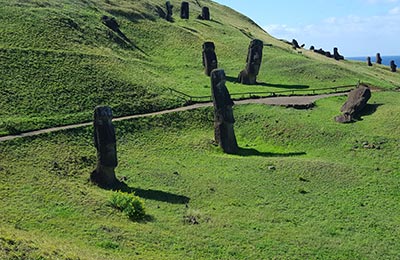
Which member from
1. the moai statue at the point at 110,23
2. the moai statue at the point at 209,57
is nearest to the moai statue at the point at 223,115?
the moai statue at the point at 209,57

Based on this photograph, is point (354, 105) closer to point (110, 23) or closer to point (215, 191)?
point (215, 191)

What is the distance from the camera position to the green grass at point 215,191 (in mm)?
25406

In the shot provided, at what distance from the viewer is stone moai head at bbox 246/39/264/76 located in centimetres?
6316

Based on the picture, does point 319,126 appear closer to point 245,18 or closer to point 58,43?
point 58,43

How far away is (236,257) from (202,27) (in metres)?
76.3

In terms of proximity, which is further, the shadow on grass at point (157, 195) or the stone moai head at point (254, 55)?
the stone moai head at point (254, 55)

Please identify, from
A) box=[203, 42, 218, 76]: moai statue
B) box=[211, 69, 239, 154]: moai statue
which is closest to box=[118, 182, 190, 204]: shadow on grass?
box=[211, 69, 239, 154]: moai statue

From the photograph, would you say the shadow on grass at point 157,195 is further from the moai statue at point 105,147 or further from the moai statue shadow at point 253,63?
the moai statue shadow at point 253,63

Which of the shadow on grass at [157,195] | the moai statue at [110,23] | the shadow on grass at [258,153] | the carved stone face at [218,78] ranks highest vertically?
the moai statue at [110,23]

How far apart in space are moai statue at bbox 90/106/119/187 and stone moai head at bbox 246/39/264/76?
32.8m

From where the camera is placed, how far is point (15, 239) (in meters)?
20.9

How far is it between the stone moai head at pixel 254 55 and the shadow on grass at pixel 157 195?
3372cm

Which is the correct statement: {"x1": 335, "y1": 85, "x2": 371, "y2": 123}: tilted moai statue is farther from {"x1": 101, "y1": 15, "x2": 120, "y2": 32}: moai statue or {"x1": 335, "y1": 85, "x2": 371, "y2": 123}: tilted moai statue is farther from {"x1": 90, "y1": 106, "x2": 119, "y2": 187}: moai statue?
{"x1": 101, "y1": 15, "x2": 120, "y2": 32}: moai statue

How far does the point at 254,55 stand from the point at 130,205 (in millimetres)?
38565
